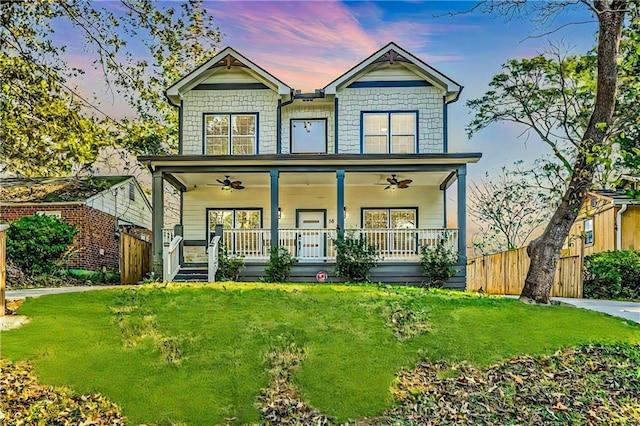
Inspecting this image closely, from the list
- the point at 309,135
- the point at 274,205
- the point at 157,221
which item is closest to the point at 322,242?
the point at 274,205

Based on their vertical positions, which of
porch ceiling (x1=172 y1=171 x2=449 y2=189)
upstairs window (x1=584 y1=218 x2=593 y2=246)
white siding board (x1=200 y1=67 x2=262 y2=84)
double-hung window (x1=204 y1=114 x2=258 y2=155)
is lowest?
upstairs window (x1=584 y1=218 x2=593 y2=246)

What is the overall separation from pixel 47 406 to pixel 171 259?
9992 mm

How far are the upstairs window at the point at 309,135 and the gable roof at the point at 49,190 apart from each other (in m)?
8.88

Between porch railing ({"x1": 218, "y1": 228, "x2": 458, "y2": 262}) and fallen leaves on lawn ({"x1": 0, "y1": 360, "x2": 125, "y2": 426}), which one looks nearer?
fallen leaves on lawn ({"x1": 0, "y1": 360, "x2": 125, "y2": 426})

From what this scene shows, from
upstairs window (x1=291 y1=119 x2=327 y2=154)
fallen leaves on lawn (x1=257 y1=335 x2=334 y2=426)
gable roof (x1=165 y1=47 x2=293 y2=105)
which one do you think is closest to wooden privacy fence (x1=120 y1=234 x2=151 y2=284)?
gable roof (x1=165 y1=47 x2=293 y2=105)

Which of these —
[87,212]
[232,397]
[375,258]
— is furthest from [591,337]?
[87,212]

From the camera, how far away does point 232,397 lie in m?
5.99

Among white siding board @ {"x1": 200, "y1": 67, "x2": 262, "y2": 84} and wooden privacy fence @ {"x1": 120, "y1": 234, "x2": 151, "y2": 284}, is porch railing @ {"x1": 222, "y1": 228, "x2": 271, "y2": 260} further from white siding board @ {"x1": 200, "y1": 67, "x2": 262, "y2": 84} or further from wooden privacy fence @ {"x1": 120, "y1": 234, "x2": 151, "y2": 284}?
white siding board @ {"x1": 200, "y1": 67, "x2": 262, "y2": 84}

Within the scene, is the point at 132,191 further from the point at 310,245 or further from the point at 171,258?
the point at 310,245

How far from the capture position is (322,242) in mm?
17750

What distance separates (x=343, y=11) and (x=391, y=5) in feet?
4.32

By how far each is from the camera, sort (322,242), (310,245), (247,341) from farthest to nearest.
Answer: (322,242)
(310,245)
(247,341)

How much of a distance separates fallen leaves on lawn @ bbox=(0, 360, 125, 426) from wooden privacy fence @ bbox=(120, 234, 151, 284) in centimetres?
1138

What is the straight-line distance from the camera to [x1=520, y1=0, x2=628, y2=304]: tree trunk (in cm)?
1072
